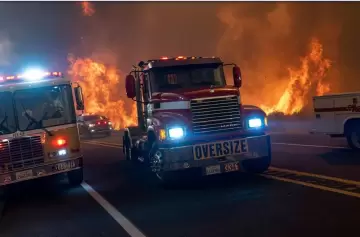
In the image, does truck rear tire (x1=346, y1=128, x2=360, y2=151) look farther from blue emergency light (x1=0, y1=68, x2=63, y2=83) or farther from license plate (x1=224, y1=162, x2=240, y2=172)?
blue emergency light (x1=0, y1=68, x2=63, y2=83)

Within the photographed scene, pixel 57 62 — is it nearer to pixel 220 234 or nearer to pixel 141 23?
pixel 141 23

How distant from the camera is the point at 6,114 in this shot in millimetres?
10836

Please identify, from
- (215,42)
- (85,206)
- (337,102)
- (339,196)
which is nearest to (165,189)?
(85,206)

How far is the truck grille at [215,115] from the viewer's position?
9773 millimetres

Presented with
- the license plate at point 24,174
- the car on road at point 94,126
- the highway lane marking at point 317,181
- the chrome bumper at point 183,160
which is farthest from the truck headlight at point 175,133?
the car on road at point 94,126

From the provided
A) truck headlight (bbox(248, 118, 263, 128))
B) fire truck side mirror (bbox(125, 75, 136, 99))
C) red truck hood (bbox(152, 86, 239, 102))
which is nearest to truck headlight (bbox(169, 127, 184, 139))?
red truck hood (bbox(152, 86, 239, 102))

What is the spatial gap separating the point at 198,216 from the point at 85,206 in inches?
113

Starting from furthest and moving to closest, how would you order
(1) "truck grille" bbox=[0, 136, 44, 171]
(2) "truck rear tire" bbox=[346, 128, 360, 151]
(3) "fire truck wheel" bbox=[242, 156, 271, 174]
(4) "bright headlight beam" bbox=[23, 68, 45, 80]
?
(2) "truck rear tire" bbox=[346, 128, 360, 151] → (4) "bright headlight beam" bbox=[23, 68, 45, 80] → (1) "truck grille" bbox=[0, 136, 44, 171] → (3) "fire truck wheel" bbox=[242, 156, 271, 174]

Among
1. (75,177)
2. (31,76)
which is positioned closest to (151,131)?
(75,177)

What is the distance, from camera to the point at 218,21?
48.8 m

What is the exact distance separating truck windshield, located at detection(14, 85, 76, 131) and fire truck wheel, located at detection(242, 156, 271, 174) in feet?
14.6

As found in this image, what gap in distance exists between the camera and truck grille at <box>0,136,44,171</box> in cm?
1052

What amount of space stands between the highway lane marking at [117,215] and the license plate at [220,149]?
2.03 metres

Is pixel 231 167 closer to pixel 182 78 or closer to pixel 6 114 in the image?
pixel 182 78
